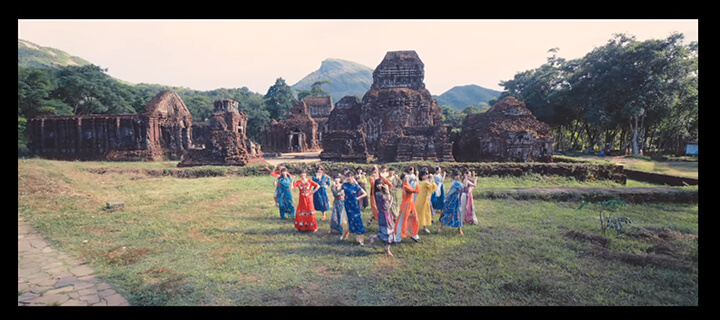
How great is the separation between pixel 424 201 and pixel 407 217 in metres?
0.76

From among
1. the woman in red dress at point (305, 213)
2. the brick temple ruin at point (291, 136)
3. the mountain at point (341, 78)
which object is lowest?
the woman in red dress at point (305, 213)

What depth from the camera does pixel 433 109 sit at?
28109 mm

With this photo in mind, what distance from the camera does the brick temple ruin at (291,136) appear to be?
33062 millimetres

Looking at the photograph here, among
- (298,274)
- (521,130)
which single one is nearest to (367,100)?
(521,130)

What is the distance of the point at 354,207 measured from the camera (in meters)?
6.04

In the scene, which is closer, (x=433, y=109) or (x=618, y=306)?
(x=618, y=306)

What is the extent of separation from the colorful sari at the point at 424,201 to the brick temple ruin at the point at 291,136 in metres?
27.2

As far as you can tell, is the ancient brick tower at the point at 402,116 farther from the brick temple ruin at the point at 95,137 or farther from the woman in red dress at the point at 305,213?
the brick temple ruin at the point at 95,137

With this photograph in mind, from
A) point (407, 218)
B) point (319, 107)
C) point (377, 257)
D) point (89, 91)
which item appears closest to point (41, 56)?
point (89, 91)

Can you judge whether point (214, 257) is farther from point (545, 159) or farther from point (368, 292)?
point (545, 159)

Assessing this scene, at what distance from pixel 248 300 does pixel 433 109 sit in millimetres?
26163

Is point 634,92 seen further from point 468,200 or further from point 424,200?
point 424,200

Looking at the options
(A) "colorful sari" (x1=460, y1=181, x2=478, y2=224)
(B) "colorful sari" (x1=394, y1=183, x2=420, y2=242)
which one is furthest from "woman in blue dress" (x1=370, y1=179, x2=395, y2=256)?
(A) "colorful sari" (x1=460, y1=181, x2=478, y2=224)

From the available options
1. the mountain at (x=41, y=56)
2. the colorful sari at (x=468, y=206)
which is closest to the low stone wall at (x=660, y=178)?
the colorful sari at (x=468, y=206)
